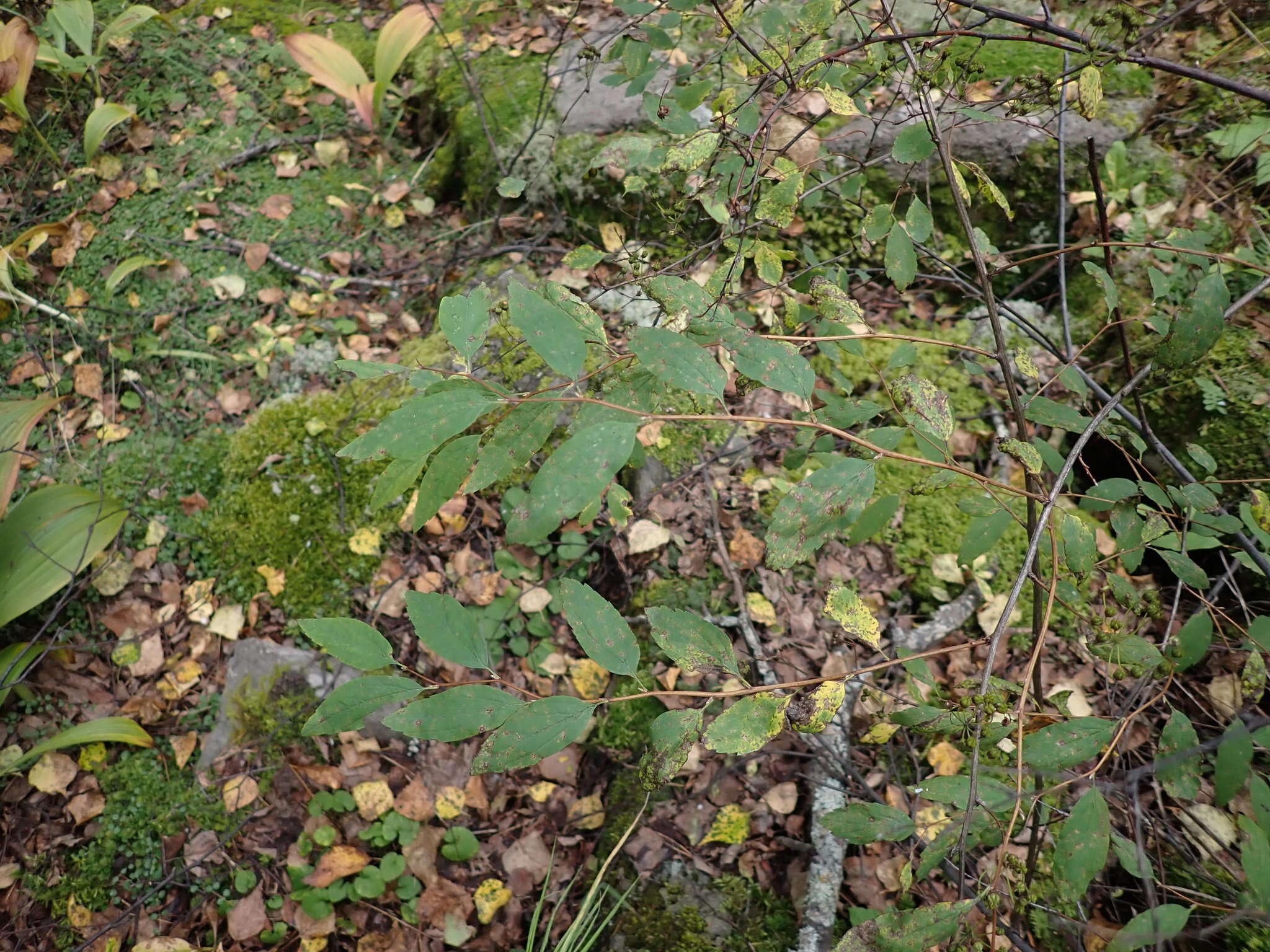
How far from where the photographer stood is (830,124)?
2656mm

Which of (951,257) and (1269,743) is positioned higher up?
(1269,743)

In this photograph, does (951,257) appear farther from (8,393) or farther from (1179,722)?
(8,393)

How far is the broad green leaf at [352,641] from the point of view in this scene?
2.72ft

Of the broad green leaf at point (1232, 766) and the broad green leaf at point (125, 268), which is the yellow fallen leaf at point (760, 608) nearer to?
the broad green leaf at point (1232, 766)

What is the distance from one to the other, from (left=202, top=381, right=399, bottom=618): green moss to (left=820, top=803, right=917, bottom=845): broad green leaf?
5.60 ft

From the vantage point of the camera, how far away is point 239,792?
2.02 m

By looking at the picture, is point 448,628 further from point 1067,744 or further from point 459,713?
point 1067,744

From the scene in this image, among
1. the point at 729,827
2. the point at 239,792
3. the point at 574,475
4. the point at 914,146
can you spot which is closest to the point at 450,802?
the point at 239,792

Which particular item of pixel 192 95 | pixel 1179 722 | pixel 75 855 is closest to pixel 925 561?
pixel 1179 722

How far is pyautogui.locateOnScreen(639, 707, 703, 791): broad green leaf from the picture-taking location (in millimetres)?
786

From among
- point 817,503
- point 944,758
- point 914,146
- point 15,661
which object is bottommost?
point 944,758

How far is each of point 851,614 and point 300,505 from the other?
203 cm

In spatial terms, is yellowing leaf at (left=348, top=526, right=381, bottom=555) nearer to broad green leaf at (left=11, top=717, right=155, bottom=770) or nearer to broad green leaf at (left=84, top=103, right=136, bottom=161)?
broad green leaf at (left=11, top=717, right=155, bottom=770)

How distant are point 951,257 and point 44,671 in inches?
134
